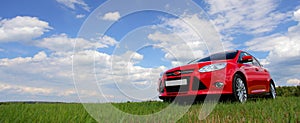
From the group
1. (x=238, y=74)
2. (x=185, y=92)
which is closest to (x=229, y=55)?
(x=238, y=74)

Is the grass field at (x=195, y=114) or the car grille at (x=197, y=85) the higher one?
the car grille at (x=197, y=85)

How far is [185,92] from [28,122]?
366 centimetres

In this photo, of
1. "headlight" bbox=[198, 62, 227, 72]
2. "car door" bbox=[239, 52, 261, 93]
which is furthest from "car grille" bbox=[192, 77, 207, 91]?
"car door" bbox=[239, 52, 261, 93]

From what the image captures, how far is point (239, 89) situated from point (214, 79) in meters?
0.88

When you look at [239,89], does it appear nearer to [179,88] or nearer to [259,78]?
[179,88]

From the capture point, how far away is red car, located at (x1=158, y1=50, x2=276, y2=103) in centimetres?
620

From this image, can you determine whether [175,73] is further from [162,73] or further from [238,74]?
[238,74]

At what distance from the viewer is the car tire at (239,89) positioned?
6328 millimetres

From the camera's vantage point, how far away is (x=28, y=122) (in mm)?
3744

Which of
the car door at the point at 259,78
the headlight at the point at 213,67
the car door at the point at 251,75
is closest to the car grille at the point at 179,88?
the headlight at the point at 213,67

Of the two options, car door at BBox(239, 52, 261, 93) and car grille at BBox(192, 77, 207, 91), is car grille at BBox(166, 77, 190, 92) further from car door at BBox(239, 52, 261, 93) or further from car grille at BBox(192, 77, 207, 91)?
car door at BBox(239, 52, 261, 93)

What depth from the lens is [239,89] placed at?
662 cm

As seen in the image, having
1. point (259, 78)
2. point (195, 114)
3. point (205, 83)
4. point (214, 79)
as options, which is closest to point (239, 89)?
point (214, 79)

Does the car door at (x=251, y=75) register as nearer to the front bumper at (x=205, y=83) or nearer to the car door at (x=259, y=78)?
the car door at (x=259, y=78)
